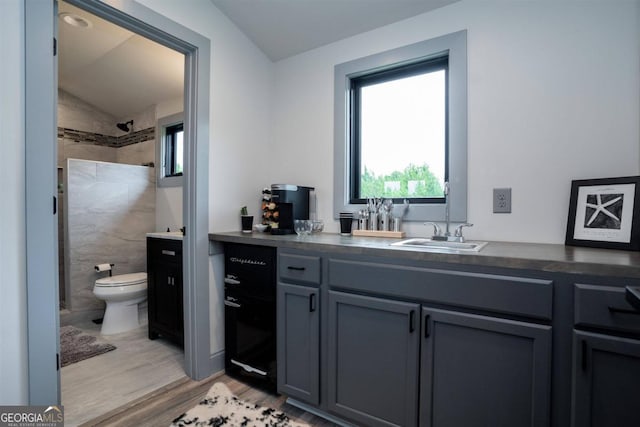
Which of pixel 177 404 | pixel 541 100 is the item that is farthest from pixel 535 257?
pixel 177 404

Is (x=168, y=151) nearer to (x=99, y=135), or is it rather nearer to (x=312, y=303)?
(x=99, y=135)

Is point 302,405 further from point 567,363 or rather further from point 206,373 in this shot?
point 567,363

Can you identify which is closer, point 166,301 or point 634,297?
point 634,297

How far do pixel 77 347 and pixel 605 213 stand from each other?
357cm

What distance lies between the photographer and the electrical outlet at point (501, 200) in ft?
5.40

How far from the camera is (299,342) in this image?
1648mm

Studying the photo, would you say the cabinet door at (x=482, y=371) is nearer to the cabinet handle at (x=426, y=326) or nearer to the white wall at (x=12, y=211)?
the cabinet handle at (x=426, y=326)

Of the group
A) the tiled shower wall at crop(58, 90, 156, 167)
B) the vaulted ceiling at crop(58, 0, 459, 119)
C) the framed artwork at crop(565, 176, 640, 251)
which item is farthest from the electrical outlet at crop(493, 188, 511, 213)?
the tiled shower wall at crop(58, 90, 156, 167)

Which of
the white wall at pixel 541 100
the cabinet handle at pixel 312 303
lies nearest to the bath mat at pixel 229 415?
the cabinet handle at pixel 312 303

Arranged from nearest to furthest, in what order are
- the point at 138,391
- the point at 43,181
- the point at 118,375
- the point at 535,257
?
the point at 535,257 < the point at 43,181 < the point at 138,391 < the point at 118,375

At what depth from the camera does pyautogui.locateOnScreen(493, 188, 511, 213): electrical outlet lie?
1645 millimetres

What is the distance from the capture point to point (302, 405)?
1.69 metres

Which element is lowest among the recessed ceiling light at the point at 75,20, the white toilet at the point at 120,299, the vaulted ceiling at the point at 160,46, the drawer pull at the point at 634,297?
the white toilet at the point at 120,299

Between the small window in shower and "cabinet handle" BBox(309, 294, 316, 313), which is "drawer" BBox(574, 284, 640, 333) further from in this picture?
the small window in shower
